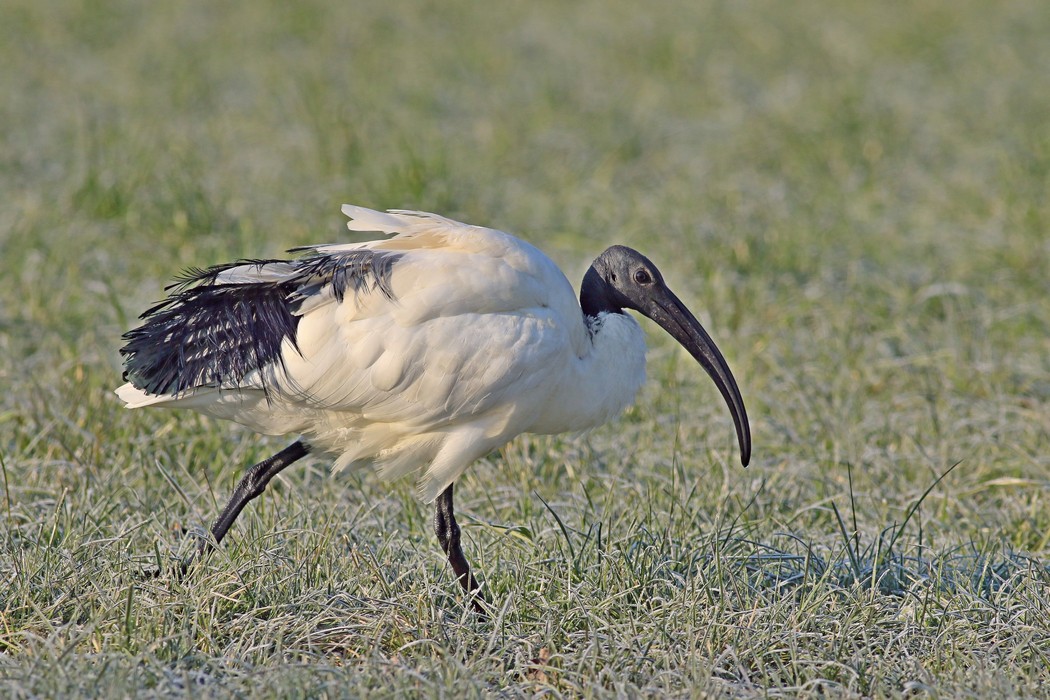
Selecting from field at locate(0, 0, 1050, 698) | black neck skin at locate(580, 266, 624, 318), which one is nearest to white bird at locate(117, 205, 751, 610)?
black neck skin at locate(580, 266, 624, 318)

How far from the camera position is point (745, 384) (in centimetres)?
550

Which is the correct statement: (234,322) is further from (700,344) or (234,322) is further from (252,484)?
(700,344)

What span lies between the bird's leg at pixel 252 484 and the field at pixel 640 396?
91 mm

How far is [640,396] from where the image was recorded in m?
5.45

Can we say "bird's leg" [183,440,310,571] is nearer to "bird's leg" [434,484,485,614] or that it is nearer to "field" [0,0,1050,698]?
"field" [0,0,1050,698]

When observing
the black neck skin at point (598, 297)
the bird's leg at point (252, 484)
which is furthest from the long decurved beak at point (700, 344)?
the bird's leg at point (252, 484)

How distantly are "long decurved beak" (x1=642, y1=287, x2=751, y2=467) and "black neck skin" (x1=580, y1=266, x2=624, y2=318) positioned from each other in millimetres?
105

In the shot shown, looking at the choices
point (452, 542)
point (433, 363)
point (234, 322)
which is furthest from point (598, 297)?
point (234, 322)

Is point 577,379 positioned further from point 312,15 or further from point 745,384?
point 312,15

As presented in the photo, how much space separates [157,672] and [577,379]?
136cm

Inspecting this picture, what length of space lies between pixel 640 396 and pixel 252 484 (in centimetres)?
200

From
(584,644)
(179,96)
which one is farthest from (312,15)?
(584,644)

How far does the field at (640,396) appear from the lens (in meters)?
3.32

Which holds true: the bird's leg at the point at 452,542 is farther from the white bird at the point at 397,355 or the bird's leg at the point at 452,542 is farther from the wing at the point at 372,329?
the wing at the point at 372,329
